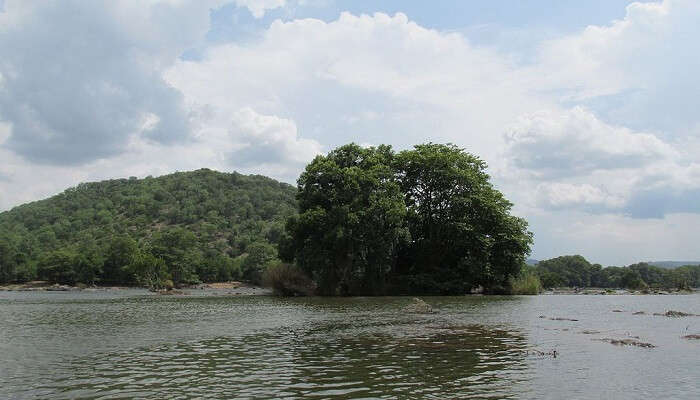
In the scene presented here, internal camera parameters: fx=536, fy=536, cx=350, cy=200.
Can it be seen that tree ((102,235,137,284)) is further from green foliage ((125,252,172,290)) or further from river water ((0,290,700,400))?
river water ((0,290,700,400))

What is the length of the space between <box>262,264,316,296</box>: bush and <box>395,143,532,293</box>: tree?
16.5 meters

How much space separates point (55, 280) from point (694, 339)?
175785 millimetres

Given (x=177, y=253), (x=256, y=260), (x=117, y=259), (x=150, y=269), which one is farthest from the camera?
(x=256, y=260)

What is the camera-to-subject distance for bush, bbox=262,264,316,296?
7375cm

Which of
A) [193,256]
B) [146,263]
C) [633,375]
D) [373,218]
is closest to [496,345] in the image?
[633,375]

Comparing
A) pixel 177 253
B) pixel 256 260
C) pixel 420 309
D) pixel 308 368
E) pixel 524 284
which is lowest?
pixel 308 368

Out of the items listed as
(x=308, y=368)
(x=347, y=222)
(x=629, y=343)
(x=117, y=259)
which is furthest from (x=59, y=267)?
(x=629, y=343)

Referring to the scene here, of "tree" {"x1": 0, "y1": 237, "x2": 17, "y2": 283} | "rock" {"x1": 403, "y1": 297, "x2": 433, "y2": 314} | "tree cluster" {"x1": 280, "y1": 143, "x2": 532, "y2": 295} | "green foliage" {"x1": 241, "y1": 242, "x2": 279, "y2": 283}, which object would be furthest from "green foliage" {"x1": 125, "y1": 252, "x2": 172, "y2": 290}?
"rock" {"x1": 403, "y1": 297, "x2": 433, "y2": 314}

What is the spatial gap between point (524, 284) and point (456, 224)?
15782 millimetres

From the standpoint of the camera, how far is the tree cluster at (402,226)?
70188mm

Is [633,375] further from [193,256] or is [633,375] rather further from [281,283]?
[193,256]

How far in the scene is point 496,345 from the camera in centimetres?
2369

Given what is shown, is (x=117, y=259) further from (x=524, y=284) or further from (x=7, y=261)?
Result: (x=524, y=284)

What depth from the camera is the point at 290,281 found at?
74.0m
